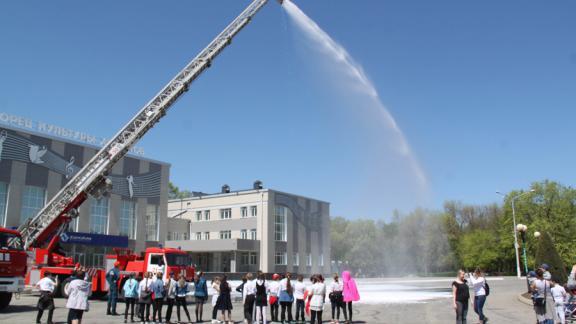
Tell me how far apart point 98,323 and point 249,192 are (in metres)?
55.1

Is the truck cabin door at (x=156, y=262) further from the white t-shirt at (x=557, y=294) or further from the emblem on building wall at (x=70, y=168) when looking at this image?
the emblem on building wall at (x=70, y=168)

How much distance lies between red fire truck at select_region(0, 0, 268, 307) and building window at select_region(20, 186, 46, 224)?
64.3 ft

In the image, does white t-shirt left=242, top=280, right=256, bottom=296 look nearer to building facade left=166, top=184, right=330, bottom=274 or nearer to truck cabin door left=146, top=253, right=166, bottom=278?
truck cabin door left=146, top=253, right=166, bottom=278

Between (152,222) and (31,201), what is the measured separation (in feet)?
50.5

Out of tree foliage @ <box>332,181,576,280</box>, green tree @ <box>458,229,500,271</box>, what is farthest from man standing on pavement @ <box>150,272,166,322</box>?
green tree @ <box>458,229,500,271</box>

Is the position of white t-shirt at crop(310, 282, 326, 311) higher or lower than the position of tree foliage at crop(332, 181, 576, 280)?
lower

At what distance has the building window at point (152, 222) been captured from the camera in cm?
5881

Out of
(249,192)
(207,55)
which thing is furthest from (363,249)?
(207,55)

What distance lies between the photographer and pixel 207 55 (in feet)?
98.3

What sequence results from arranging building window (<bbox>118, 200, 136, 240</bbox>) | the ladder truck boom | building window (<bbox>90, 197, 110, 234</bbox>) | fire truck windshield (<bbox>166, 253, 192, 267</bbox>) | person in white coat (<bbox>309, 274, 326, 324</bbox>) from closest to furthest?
person in white coat (<bbox>309, 274, 326, 324</bbox>) → fire truck windshield (<bbox>166, 253, 192, 267</bbox>) → the ladder truck boom → building window (<bbox>90, 197, 110, 234</bbox>) → building window (<bbox>118, 200, 136, 240</bbox>)

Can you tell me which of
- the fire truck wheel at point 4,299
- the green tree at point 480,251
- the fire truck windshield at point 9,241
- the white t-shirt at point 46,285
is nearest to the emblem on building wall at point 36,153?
the fire truck windshield at point 9,241

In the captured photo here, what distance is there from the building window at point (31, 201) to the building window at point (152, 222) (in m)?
13.5

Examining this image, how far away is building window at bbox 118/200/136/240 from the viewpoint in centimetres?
5566

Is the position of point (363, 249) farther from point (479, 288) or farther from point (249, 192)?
point (479, 288)
